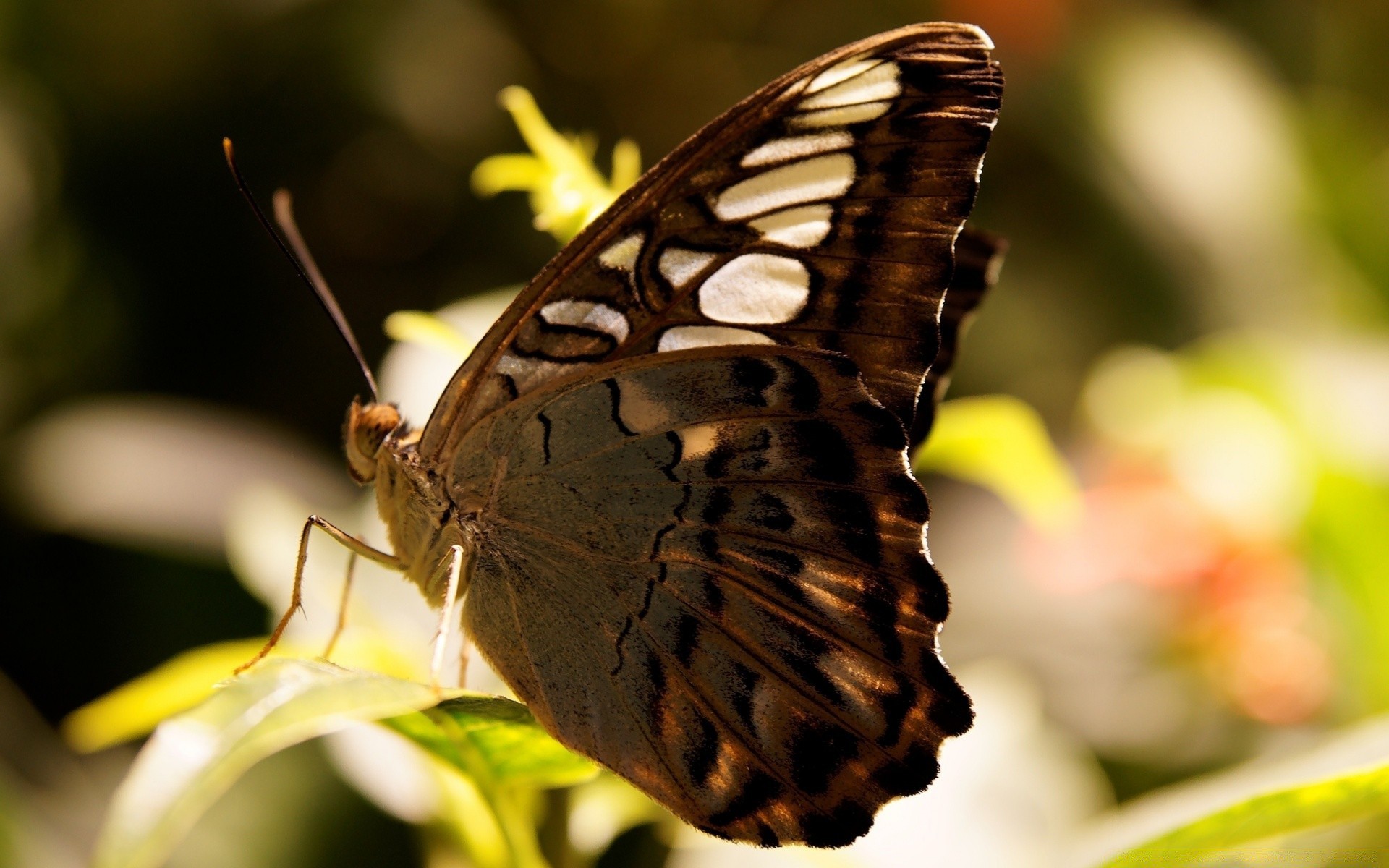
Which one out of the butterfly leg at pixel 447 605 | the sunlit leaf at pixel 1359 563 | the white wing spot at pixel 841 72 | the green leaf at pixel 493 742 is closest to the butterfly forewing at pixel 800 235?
the white wing spot at pixel 841 72

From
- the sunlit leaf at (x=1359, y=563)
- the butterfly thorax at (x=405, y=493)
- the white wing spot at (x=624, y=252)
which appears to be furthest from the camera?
the sunlit leaf at (x=1359, y=563)

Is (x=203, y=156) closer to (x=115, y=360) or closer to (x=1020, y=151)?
(x=115, y=360)

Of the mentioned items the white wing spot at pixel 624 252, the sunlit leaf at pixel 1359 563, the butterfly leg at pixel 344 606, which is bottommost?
the sunlit leaf at pixel 1359 563

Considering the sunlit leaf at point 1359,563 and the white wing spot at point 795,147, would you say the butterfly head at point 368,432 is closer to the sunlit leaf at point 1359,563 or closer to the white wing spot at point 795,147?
the white wing spot at point 795,147

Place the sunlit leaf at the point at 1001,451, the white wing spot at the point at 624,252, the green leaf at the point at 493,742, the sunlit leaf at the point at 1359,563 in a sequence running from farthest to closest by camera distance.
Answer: the sunlit leaf at the point at 1359,563
the sunlit leaf at the point at 1001,451
the white wing spot at the point at 624,252
the green leaf at the point at 493,742

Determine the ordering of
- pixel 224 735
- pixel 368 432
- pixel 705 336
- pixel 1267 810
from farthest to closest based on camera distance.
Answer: pixel 368 432 → pixel 705 336 → pixel 1267 810 → pixel 224 735

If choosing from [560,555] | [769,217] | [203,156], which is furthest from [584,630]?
[203,156]

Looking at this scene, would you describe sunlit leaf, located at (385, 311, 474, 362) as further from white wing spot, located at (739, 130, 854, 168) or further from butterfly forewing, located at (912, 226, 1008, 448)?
butterfly forewing, located at (912, 226, 1008, 448)

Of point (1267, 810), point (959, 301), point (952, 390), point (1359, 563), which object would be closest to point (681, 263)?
point (959, 301)

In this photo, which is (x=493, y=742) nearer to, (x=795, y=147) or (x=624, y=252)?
(x=624, y=252)
